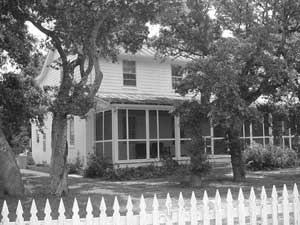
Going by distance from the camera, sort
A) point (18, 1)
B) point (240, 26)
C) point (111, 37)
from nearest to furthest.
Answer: point (18, 1) → point (111, 37) → point (240, 26)

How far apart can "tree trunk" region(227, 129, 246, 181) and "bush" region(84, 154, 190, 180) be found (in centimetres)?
281

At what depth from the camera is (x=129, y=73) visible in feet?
85.5

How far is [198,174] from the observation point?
16547 mm

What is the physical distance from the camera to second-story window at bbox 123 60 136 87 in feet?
85.0

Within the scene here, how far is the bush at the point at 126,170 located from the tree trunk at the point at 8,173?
705 centimetres

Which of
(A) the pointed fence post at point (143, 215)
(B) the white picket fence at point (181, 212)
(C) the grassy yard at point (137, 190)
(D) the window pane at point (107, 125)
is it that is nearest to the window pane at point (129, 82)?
(D) the window pane at point (107, 125)

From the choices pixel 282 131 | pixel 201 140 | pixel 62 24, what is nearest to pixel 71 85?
pixel 62 24

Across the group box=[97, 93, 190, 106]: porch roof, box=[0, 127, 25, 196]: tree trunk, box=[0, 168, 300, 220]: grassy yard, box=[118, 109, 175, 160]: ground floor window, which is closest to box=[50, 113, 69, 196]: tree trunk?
box=[0, 168, 300, 220]: grassy yard

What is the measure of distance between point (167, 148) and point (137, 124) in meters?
2.16

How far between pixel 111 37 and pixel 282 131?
9.92m

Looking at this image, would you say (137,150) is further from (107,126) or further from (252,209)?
(252,209)

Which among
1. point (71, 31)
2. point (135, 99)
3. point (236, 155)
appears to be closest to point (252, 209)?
point (71, 31)

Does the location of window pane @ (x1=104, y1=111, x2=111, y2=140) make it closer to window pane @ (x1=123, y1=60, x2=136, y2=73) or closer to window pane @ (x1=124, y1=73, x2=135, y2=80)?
window pane @ (x1=124, y1=73, x2=135, y2=80)

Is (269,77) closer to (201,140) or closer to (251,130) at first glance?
(201,140)
